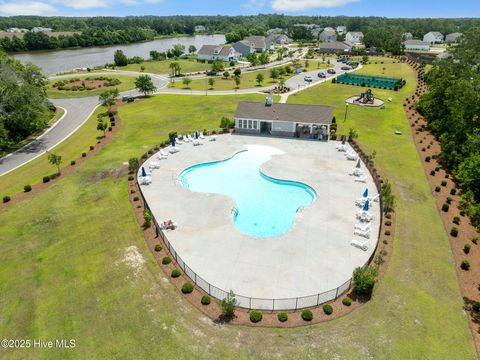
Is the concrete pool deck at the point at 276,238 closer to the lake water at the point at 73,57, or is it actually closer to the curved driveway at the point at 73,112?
the curved driveway at the point at 73,112

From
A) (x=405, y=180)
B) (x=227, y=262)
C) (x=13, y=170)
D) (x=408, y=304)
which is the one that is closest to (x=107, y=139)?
(x=13, y=170)

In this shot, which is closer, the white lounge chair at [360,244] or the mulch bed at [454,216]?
the mulch bed at [454,216]

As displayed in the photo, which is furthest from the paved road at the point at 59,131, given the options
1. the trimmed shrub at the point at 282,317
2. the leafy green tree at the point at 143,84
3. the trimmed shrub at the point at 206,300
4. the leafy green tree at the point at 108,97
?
the trimmed shrub at the point at 282,317

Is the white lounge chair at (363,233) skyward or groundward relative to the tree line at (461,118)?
groundward

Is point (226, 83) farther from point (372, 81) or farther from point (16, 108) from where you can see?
point (16, 108)

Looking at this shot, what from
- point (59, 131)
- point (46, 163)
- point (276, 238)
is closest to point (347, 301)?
point (276, 238)

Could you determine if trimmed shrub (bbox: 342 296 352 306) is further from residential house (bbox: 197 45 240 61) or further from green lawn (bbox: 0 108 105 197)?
residential house (bbox: 197 45 240 61)
